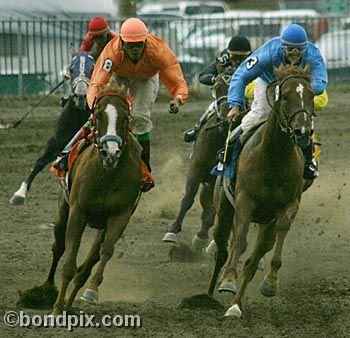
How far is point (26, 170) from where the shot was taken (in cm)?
1833

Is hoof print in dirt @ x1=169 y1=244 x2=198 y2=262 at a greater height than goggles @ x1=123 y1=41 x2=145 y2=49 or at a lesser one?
lesser

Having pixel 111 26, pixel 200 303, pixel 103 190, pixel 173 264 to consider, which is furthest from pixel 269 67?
pixel 111 26

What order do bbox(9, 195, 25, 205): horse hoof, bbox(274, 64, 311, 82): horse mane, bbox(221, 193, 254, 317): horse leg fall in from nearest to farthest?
1. bbox(274, 64, 311, 82): horse mane
2. bbox(221, 193, 254, 317): horse leg
3. bbox(9, 195, 25, 205): horse hoof

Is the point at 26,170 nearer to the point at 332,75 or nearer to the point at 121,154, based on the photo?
the point at 121,154

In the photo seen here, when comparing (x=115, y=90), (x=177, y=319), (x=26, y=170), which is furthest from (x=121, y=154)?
(x=26, y=170)

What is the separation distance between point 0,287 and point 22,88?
536 inches

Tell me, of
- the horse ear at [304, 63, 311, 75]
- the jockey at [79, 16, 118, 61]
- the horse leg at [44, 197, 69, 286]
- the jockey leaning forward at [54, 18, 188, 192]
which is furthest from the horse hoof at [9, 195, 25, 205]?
the horse ear at [304, 63, 311, 75]

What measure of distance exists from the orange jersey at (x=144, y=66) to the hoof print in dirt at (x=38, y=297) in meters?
1.62

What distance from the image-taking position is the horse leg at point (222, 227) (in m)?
11.0

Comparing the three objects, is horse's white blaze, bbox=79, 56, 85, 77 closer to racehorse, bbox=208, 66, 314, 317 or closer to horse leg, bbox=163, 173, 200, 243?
horse leg, bbox=163, 173, 200, 243

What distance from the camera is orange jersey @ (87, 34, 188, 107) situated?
36.1ft

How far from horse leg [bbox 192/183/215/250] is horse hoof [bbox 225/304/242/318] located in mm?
3366

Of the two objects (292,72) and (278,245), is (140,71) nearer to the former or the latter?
(292,72)

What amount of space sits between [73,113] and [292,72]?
4.67 m
